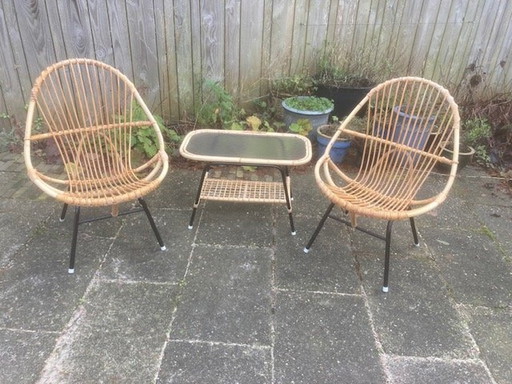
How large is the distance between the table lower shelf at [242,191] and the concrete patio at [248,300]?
7.4 inches

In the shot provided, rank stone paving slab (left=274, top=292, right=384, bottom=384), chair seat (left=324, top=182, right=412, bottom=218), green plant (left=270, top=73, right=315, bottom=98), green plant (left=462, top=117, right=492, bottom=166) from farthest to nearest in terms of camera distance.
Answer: green plant (left=270, top=73, right=315, bottom=98)
green plant (left=462, top=117, right=492, bottom=166)
chair seat (left=324, top=182, right=412, bottom=218)
stone paving slab (left=274, top=292, right=384, bottom=384)

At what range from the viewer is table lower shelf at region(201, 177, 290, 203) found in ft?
8.20

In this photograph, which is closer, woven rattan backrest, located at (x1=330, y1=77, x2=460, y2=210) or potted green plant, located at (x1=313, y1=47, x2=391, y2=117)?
woven rattan backrest, located at (x1=330, y1=77, x2=460, y2=210)

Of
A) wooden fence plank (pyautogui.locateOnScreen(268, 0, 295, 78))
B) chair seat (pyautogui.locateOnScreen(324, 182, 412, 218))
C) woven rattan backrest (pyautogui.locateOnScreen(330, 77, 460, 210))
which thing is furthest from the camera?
wooden fence plank (pyautogui.locateOnScreen(268, 0, 295, 78))

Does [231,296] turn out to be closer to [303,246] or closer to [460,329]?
[303,246]

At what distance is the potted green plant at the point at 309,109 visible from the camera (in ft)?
11.1

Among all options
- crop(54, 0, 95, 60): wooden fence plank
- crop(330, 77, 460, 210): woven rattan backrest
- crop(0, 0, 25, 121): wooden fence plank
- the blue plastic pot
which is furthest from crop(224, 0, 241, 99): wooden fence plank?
crop(0, 0, 25, 121): wooden fence plank

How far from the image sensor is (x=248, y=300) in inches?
80.3

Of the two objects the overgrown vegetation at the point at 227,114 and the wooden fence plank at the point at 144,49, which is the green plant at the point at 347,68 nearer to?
the overgrown vegetation at the point at 227,114

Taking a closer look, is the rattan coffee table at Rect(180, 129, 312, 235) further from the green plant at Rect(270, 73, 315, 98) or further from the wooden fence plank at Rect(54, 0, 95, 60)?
the wooden fence plank at Rect(54, 0, 95, 60)

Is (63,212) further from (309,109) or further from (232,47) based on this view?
(309,109)

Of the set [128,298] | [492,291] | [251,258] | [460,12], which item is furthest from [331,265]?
[460,12]

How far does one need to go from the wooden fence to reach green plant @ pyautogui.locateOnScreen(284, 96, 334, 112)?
1.11 feet

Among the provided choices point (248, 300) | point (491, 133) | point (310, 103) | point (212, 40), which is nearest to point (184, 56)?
point (212, 40)
